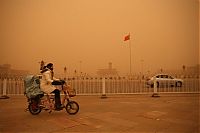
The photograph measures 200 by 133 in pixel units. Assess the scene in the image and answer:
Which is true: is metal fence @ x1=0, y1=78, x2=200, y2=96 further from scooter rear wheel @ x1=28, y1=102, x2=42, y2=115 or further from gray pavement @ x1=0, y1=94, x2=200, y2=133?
scooter rear wheel @ x1=28, y1=102, x2=42, y2=115

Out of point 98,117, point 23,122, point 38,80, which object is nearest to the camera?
point 23,122

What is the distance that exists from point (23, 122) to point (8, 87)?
582cm

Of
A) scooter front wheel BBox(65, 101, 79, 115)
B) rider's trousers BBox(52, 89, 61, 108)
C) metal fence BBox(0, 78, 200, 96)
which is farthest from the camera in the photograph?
metal fence BBox(0, 78, 200, 96)

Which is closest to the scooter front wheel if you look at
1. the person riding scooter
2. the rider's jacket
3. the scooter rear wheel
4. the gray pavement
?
the gray pavement

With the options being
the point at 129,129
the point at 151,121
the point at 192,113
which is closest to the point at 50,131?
the point at 129,129

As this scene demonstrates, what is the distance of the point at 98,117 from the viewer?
6.36 metres

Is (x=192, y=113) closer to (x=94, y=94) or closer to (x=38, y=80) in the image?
(x=38, y=80)

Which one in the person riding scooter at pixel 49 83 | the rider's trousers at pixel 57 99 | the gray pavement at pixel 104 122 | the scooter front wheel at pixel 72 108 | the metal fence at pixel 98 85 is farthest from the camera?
the metal fence at pixel 98 85

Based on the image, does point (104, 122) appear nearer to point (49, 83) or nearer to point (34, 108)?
point (49, 83)

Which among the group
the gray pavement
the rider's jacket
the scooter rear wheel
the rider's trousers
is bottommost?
the gray pavement

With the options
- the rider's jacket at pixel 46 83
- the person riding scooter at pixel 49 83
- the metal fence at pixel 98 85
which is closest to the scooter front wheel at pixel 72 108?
the person riding scooter at pixel 49 83

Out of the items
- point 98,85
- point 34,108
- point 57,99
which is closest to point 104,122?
point 57,99

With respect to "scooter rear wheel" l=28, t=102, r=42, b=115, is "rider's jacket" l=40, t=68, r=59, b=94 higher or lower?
higher

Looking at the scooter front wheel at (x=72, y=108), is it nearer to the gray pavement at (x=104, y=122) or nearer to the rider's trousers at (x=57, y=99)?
the gray pavement at (x=104, y=122)
